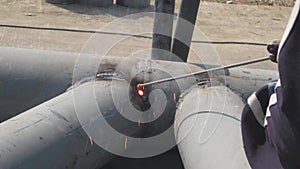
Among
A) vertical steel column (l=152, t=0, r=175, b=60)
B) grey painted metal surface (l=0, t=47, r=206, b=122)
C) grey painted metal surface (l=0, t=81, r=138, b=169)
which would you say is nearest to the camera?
grey painted metal surface (l=0, t=81, r=138, b=169)

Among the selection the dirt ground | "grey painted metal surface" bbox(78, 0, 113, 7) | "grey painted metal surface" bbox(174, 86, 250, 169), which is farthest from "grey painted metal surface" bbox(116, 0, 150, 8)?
"grey painted metal surface" bbox(174, 86, 250, 169)

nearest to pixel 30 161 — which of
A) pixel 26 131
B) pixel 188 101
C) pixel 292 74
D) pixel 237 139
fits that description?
pixel 26 131

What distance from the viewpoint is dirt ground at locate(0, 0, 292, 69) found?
13.9ft

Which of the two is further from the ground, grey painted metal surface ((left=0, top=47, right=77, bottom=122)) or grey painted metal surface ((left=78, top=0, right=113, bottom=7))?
grey painted metal surface ((left=0, top=47, right=77, bottom=122))

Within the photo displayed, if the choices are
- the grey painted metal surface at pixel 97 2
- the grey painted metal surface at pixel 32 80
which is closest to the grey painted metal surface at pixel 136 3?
the grey painted metal surface at pixel 97 2

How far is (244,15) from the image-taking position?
18.9 feet

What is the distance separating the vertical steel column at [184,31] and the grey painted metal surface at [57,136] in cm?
66

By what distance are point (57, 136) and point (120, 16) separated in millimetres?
3749

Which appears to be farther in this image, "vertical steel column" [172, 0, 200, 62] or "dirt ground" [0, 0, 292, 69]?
"dirt ground" [0, 0, 292, 69]

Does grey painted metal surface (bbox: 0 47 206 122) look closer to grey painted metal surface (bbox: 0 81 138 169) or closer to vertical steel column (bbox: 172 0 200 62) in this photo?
grey painted metal surface (bbox: 0 81 138 169)

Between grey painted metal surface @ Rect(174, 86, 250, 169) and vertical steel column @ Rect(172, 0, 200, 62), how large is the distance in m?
0.57

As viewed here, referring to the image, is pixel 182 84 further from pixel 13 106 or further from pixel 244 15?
pixel 244 15

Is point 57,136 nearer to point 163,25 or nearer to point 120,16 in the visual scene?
point 163,25

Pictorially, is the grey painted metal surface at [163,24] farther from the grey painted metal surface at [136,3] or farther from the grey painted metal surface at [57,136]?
the grey painted metal surface at [136,3]
